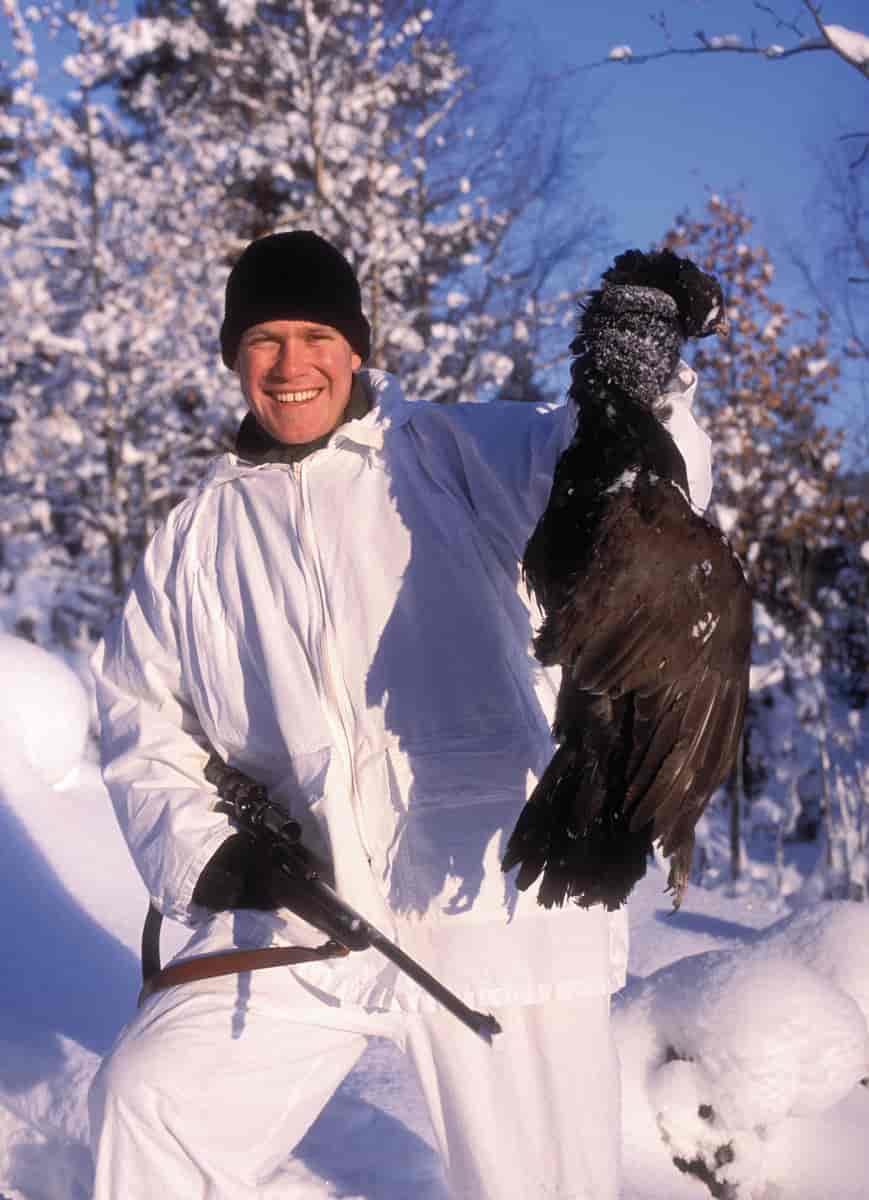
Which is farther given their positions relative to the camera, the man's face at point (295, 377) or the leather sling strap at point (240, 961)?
the man's face at point (295, 377)

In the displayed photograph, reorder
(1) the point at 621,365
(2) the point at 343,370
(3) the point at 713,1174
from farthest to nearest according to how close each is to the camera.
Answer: (3) the point at 713,1174 < (2) the point at 343,370 < (1) the point at 621,365

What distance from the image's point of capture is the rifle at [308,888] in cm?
177

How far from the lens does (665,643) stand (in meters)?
1.46

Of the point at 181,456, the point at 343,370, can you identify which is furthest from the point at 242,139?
the point at 343,370

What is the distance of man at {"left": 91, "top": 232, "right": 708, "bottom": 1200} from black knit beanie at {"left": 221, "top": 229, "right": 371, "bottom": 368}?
119 mm

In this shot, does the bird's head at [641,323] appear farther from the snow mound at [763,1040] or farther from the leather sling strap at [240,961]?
the snow mound at [763,1040]

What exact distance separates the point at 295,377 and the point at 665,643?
36.5 inches

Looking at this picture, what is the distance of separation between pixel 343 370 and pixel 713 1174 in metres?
1.93

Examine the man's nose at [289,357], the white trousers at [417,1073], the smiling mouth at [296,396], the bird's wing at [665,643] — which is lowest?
the white trousers at [417,1073]

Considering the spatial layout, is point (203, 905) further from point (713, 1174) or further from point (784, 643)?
point (784, 643)

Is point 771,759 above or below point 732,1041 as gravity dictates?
below

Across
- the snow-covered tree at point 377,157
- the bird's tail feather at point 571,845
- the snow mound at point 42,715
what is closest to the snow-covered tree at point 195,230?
the snow-covered tree at point 377,157

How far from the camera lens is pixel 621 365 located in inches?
57.7

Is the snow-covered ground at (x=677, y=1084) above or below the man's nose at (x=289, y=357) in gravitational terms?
Answer: below
